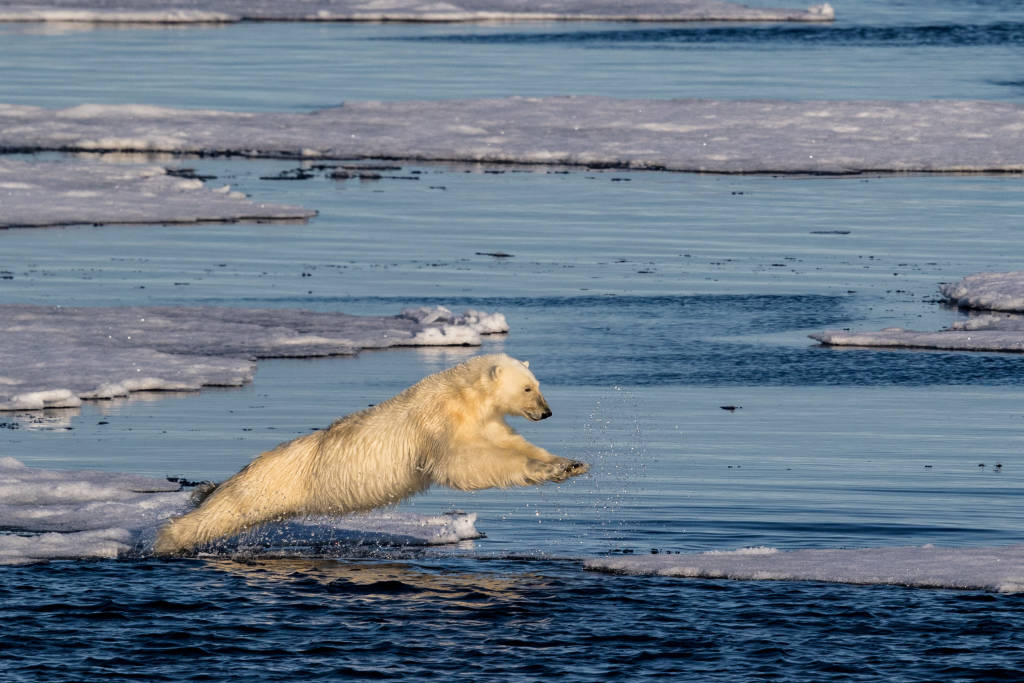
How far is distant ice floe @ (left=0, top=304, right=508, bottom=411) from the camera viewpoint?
11977 mm

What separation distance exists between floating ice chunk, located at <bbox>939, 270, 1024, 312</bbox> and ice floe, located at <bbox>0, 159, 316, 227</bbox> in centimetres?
698

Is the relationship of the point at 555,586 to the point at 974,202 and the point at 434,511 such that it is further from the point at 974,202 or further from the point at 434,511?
the point at 974,202

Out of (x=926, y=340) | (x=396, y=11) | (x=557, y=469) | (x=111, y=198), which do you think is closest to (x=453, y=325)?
(x=926, y=340)

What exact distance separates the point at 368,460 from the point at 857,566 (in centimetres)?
226

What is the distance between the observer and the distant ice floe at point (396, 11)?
44000 mm

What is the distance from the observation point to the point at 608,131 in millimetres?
24828

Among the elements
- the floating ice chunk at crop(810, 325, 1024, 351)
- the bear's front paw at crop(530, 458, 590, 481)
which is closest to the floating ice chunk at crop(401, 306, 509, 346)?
the floating ice chunk at crop(810, 325, 1024, 351)

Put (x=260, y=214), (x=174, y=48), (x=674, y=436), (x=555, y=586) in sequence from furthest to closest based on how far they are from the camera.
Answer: (x=174, y=48), (x=260, y=214), (x=674, y=436), (x=555, y=586)

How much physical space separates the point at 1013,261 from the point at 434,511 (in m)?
8.27

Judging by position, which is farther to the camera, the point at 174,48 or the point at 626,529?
the point at 174,48

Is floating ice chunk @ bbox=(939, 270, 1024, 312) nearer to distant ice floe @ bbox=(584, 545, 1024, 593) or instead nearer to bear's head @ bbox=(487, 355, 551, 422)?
distant ice floe @ bbox=(584, 545, 1024, 593)

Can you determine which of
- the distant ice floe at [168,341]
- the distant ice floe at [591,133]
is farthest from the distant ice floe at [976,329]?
the distant ice floe at [591,133]

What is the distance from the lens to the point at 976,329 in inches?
538

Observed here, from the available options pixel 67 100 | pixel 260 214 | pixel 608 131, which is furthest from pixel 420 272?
pixel 67 100
